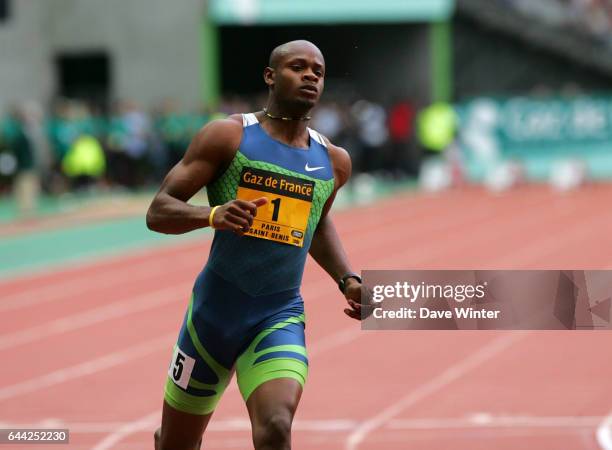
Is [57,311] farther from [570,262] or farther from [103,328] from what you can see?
[570,262]

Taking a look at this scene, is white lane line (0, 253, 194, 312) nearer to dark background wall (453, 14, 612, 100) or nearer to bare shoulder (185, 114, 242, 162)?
bare shoulder (185, 114, 242, 162)

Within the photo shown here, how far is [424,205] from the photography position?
23.9 meters

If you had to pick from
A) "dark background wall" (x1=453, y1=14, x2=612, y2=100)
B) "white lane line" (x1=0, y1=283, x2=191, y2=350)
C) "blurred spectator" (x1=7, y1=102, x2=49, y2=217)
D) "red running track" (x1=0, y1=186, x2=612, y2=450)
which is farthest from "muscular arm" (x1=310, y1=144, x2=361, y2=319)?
"dark background wall" (x1=453, y1=14, x2=612, y2=100)

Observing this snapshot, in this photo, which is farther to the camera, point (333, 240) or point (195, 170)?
point (333, 240)

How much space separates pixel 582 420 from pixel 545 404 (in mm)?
509

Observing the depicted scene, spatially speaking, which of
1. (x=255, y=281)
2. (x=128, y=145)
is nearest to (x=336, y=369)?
(x=255, y=281)

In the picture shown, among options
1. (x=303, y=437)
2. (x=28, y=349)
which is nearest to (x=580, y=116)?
(x=28, y=349)

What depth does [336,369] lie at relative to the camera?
31.9 ft

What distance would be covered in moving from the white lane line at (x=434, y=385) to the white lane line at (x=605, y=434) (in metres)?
1.25

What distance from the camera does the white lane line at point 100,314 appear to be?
11234mm

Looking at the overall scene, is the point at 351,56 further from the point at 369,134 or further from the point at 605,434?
the point at 605,434

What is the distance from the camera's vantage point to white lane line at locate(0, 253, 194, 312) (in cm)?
1325

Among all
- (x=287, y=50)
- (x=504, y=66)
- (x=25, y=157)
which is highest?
(x=504, y=66)

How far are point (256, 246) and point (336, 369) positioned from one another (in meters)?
4.69
